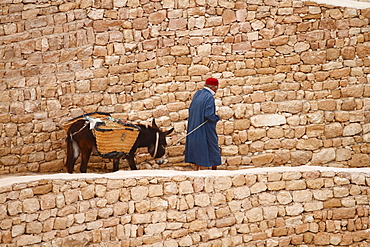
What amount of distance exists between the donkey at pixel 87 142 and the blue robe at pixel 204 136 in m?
0.58

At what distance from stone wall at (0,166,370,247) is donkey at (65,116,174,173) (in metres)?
0.82

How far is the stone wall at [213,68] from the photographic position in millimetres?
9281

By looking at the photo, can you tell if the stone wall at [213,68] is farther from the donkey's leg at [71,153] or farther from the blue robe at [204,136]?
the donkey's leg at [71,153]

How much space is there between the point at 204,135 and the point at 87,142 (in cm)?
177

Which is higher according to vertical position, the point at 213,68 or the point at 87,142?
the point at 213,68

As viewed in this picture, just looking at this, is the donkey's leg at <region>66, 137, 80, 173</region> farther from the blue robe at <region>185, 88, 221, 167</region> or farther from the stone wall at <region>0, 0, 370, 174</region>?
the blue robe at <region>185, 88, 221, 167</region>

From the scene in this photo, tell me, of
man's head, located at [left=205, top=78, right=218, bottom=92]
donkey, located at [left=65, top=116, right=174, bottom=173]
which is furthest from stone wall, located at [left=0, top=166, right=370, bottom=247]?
man's head, located at [left=205, top=78, right=218, bottom=92]

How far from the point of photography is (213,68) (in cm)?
948

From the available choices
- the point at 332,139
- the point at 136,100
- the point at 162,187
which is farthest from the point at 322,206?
the point at 136,100

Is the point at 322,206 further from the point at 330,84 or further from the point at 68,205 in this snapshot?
the point at 68,205

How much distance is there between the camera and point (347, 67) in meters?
9.51

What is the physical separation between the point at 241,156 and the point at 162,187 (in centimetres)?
247

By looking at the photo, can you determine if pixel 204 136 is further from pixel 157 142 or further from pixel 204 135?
pixel 157 142

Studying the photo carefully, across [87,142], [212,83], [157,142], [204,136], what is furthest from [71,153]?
[212,83]
